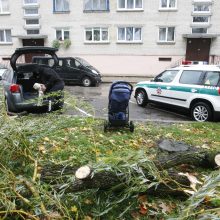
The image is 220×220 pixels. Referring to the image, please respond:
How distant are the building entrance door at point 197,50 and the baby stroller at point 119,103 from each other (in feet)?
63.0

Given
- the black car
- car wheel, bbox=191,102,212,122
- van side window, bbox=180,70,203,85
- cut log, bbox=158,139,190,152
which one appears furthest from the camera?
the black car

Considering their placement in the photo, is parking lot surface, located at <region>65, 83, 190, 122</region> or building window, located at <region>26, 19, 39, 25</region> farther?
building window, located at <region>26, 19, 39, 25</region>

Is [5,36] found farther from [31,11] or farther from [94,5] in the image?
[94,5]

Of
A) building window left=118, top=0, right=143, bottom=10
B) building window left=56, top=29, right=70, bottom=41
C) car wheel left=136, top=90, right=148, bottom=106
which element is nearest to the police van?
car wheel left=136, top=90, right=148, bottom=106

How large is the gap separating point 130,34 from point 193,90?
16.5m

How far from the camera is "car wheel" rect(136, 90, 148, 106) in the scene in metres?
10.8

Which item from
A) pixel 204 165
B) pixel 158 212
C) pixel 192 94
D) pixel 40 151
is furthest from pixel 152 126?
pixel 158 212

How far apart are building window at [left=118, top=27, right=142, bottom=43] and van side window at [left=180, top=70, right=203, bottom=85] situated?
51.2 feet

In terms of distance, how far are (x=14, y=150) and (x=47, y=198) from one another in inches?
50.8

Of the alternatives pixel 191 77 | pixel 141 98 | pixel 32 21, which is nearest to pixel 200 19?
pixel 32 21

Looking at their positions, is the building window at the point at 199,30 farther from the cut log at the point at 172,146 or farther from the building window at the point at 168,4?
the cut log at the point at 172,146

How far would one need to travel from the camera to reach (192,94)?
8.78m

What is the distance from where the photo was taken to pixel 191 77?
9.02 m

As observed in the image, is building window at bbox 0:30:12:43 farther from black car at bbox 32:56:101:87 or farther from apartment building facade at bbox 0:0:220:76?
black car at bbox 32:56:101:87
